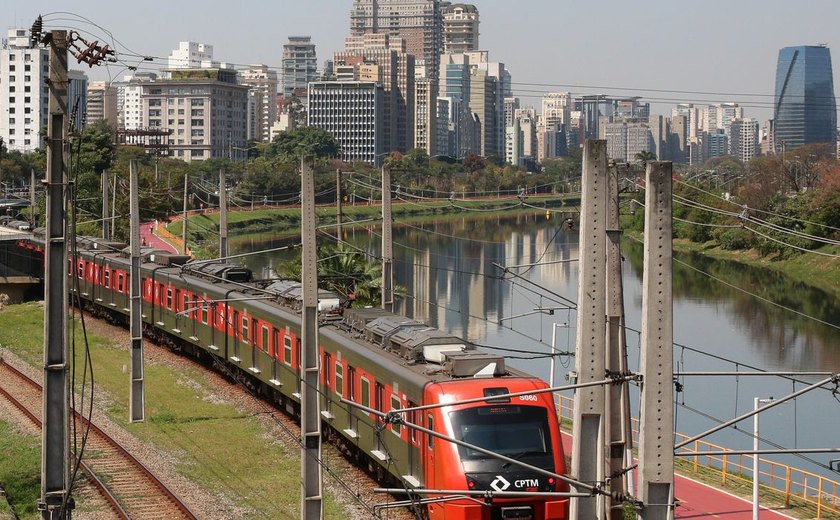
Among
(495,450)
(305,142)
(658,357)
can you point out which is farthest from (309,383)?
(305,142)

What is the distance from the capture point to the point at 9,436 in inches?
1045

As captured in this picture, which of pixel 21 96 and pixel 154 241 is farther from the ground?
pixel 21 96

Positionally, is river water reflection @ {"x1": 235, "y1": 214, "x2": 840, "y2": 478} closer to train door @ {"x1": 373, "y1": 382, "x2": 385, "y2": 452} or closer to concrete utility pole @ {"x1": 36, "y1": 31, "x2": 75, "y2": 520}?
train door @ {"x1": 373, "y1": 382, "x2": 385, "y2": 452}

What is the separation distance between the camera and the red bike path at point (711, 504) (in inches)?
845

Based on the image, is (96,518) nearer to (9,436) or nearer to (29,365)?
(9,436)

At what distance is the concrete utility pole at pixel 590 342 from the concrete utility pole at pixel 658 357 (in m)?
1.38

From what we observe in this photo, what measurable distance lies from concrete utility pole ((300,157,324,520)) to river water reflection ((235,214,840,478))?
3.39 m

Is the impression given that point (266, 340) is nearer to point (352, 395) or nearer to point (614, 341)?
point (352, 395)

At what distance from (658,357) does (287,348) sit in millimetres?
16909

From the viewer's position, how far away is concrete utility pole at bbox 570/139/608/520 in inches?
468

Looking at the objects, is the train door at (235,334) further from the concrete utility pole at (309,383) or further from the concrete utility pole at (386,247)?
the concrete utility pole at (309,383)

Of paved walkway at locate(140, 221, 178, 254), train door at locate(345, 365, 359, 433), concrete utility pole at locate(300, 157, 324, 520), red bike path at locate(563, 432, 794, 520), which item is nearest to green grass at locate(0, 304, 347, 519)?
train door at locate(345, 365, 359, 433)

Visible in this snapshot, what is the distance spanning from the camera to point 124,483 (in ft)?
74.0

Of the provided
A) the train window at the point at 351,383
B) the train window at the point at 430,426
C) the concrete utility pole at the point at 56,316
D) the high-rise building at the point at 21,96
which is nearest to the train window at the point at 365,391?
the train window at the point at 351,383
